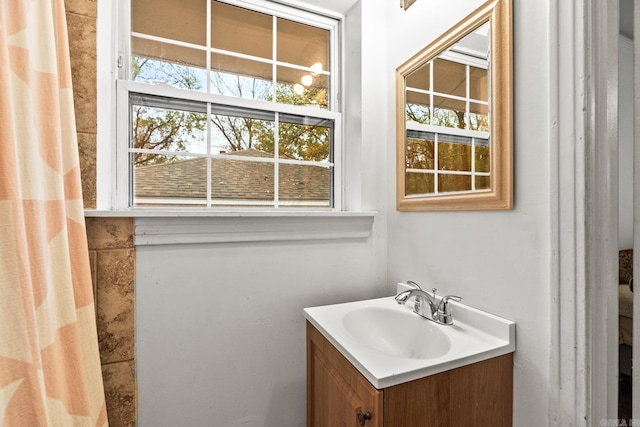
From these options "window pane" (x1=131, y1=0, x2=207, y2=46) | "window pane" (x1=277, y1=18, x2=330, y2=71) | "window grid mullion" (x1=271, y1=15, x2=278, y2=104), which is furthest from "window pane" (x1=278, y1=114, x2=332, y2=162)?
"window pane" (x1=131, y1=0, x2=207, y2=46)

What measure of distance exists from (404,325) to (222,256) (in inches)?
28.3

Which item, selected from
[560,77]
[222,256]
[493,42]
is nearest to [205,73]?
[222,256]

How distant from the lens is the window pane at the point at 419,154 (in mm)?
1172

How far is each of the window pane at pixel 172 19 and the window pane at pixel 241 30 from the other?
0.05m

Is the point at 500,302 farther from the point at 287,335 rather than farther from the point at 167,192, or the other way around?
the point at 167,192

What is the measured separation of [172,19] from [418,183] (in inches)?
47.0

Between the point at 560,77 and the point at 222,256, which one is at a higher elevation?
the point at 560,77

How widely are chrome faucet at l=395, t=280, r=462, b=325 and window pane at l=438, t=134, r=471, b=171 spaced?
0.43 meters

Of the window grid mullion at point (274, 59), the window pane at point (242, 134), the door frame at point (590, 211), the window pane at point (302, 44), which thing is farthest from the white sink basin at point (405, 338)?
the window pane at point (302, 44)

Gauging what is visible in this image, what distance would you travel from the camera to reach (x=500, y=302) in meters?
0.89

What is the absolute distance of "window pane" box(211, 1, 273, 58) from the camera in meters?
1.31

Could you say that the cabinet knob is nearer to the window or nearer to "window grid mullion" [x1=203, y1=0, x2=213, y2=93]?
the window

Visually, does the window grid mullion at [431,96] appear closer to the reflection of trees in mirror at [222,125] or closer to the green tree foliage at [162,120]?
the reflection of trees in mirror at [222,125]

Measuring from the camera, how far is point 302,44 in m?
1.46
